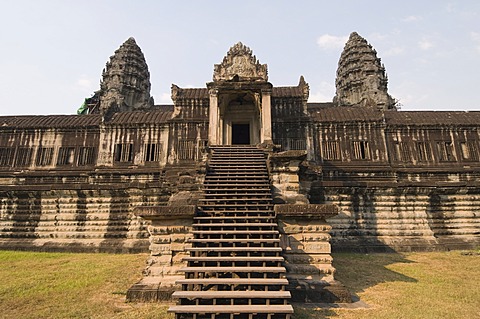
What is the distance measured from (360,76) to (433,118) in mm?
20579

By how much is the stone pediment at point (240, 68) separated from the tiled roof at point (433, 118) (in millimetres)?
10778

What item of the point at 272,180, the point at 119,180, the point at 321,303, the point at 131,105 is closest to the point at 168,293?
the point at 321,303

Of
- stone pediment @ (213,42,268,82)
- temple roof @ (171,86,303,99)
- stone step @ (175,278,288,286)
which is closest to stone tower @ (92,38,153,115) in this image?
temple roof @ (171,86,303,99)

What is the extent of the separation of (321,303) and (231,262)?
2.37 m

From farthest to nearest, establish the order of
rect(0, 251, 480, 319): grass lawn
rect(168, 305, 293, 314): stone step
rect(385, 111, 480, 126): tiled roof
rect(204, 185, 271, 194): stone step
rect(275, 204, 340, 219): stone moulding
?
rect(385, 111, 480, 126): tiled roof, rect(204, 185, 271, 194): stone step, rect(275, 204, 340, 219): stone moulding, rect(0, 251, 480, 319): grass lawn, rect(168, 305, 293, 314): stone step

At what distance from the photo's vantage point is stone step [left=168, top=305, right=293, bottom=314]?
18.0 feet

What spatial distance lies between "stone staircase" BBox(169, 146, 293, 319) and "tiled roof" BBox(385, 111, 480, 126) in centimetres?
1596

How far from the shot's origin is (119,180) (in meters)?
20.0

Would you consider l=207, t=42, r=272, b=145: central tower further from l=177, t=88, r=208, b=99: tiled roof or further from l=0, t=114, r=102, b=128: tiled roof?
l=0, t=114, r=102, b=128: tiled roof

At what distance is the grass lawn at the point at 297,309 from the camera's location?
6.45 metres

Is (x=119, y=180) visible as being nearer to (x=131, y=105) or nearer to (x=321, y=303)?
(x=321, y=303)

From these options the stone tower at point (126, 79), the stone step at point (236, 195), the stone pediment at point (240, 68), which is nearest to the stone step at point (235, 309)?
the stone step at point (236, 195)

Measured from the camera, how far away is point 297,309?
Answer: 21.4 feet

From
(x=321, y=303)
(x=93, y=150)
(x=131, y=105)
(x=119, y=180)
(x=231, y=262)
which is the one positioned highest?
(x=131, y=105)
